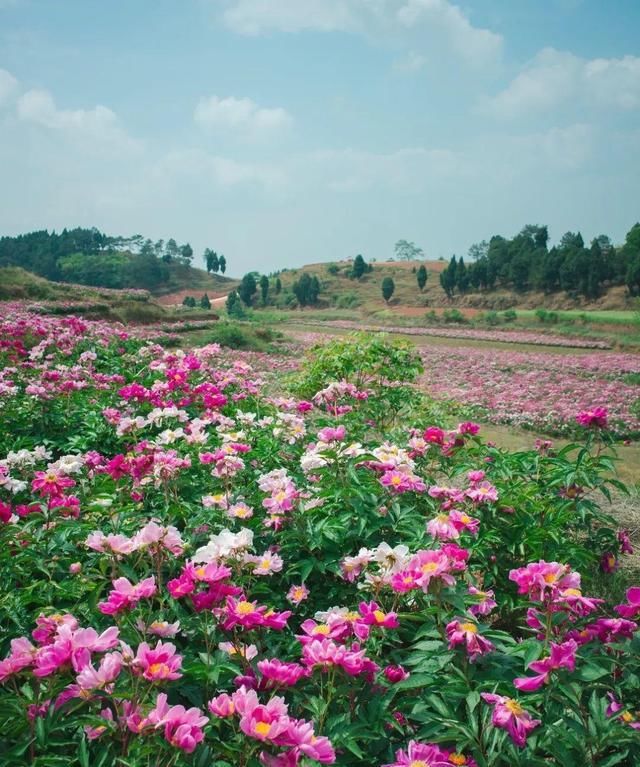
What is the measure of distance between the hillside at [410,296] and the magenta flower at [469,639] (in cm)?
4897

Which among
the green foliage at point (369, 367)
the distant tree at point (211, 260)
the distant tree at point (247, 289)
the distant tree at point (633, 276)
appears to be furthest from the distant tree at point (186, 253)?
the green foliage at point (369, 367)

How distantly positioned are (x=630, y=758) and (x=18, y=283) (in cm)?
2654

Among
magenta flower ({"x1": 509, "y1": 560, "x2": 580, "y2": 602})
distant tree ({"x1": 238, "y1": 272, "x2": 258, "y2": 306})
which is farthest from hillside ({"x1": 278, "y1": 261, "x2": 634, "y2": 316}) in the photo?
magenta flower ({"x1": 509, "y1": 560, "x2": 580, "y2": 602})

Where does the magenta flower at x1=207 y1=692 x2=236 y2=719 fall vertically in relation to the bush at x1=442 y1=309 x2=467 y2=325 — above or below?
below

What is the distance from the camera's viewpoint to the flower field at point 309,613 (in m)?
1.26

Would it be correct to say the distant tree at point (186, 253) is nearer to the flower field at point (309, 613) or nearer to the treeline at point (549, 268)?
the treeline at point (549, 268)

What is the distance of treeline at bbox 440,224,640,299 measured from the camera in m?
48.0

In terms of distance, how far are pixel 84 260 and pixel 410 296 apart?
42168mm

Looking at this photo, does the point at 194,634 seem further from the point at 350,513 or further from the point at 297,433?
the point at 297,433

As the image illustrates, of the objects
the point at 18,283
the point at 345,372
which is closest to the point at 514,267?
the point at 18,283

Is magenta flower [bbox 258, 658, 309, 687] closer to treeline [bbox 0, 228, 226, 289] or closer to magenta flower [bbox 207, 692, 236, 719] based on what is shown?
magenta flower [bbox 207, 692, 236, 719]

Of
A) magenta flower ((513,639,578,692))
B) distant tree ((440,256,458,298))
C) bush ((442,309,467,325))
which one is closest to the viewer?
magenta flower ((513,639,578,692))

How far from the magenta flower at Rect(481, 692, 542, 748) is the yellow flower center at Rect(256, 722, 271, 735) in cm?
52

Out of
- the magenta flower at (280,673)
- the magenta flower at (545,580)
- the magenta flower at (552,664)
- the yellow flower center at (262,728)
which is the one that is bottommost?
the magenta flower at (552,664)
